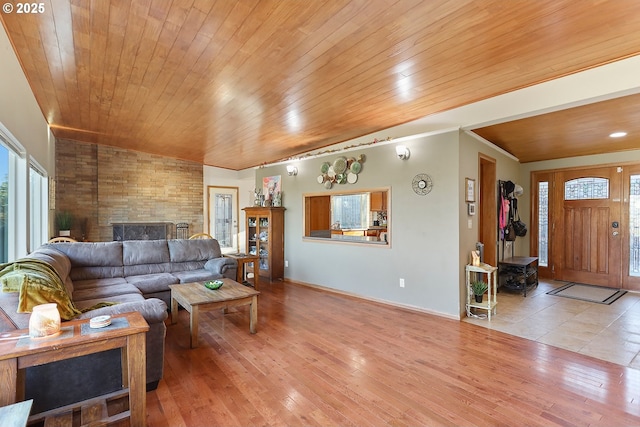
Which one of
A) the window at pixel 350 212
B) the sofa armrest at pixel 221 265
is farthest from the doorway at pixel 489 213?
the sofa armrest at pixel 221 265

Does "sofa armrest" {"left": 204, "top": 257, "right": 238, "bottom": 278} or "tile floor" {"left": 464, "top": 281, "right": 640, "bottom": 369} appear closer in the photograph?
"tile floor" {"left": 464, "top": 281, "right": 640, "bottom": 369}

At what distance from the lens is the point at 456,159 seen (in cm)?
366

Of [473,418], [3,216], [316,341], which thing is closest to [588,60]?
[473,418]

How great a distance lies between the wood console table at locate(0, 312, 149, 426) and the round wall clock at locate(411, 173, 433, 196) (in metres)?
3.32

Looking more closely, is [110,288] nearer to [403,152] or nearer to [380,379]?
→ [380,379]

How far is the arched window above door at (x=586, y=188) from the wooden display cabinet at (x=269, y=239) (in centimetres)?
527

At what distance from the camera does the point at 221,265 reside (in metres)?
4.48

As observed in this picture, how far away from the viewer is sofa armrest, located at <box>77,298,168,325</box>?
6.90ft

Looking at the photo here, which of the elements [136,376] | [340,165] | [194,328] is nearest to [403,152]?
[340,165]

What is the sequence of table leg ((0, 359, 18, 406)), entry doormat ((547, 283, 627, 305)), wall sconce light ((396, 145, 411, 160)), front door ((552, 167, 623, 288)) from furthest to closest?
front door ((552, 167, 623, 288)), entry doormat ((547, 283, 627, 305)), wall sconce light ((396, 145, 411, 160)), table leg ((0, 359, 18, 406))

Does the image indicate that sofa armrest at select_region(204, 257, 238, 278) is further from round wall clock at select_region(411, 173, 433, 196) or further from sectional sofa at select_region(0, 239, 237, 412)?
round wall clock at select_region(411, 173, 433, 196)

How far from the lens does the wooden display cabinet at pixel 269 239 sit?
580cm

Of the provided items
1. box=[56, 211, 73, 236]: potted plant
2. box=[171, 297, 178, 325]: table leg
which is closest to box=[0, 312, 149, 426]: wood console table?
box=[171, 297, 178, 325]: table leg

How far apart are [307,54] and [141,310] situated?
2296mm
